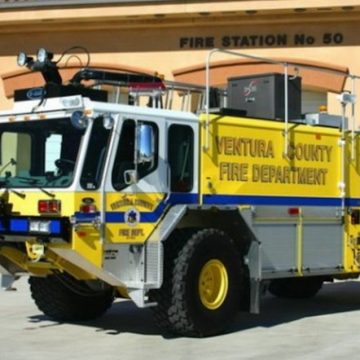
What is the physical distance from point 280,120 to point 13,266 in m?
3.87

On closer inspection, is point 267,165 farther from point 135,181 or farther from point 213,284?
point 135,181

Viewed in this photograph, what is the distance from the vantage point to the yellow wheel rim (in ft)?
31.1

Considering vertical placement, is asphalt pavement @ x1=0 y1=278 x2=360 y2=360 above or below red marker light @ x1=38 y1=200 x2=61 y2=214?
below

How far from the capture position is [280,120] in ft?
34.9

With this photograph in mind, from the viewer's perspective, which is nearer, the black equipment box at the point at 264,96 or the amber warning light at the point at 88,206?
the amber warning light at the point at 88,206

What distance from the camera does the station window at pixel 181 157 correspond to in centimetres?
943

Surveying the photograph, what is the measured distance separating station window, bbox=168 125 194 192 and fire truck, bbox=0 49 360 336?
0.02 m

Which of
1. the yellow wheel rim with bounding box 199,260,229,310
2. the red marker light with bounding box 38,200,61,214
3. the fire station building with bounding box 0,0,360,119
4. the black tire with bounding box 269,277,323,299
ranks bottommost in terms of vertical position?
the black tire with bounding box 269,277,323,299

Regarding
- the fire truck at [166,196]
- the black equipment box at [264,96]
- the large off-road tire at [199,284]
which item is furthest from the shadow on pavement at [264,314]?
the black equipment box at [264,96]

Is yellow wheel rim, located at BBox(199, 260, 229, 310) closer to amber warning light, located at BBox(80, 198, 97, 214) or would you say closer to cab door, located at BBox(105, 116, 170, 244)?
cab door, located at BBox(105, 116, 170, 244)

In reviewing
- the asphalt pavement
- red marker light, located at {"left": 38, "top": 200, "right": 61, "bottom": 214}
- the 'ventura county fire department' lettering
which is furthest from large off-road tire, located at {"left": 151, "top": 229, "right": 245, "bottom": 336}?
red marker light, located at {"left": 38, "top": 200, "right": 61, "bottom": 214}

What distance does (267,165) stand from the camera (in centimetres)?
1032

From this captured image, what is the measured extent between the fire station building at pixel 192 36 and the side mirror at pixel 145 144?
10076mm

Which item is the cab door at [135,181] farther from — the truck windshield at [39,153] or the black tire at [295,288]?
the black tire at [295,288]
